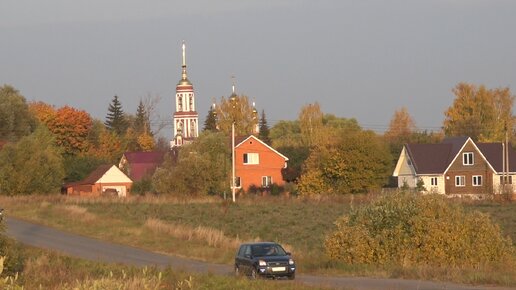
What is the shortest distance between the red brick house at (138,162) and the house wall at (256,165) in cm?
1326

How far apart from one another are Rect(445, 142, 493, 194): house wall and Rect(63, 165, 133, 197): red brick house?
3239 centimetres

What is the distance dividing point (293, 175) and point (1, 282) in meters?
92.1

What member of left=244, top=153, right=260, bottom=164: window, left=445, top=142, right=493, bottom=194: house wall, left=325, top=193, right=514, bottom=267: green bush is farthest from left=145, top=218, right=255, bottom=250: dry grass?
left=244, top=153, right=260, bottom=164: window

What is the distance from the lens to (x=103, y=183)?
105938mm

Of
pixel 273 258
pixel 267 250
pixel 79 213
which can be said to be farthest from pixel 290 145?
pixel 273 258

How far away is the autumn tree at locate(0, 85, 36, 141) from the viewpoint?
112 m

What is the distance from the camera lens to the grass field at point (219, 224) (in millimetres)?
34656

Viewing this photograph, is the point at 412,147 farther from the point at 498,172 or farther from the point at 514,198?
the point at 514,198

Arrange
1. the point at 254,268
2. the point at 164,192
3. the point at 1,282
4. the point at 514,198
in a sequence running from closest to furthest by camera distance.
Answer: the point at 1,282 → the point at 254,268 → the point at 514,198 → the point at 164,192

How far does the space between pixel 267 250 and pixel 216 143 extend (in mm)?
61138

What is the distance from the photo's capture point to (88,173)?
11106 cm

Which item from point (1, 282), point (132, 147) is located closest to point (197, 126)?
point (132, 147)

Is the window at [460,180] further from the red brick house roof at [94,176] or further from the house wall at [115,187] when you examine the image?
the red brick house roof at [94,176]

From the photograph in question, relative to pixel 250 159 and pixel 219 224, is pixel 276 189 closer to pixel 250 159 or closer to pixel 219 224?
pixel 250 159
